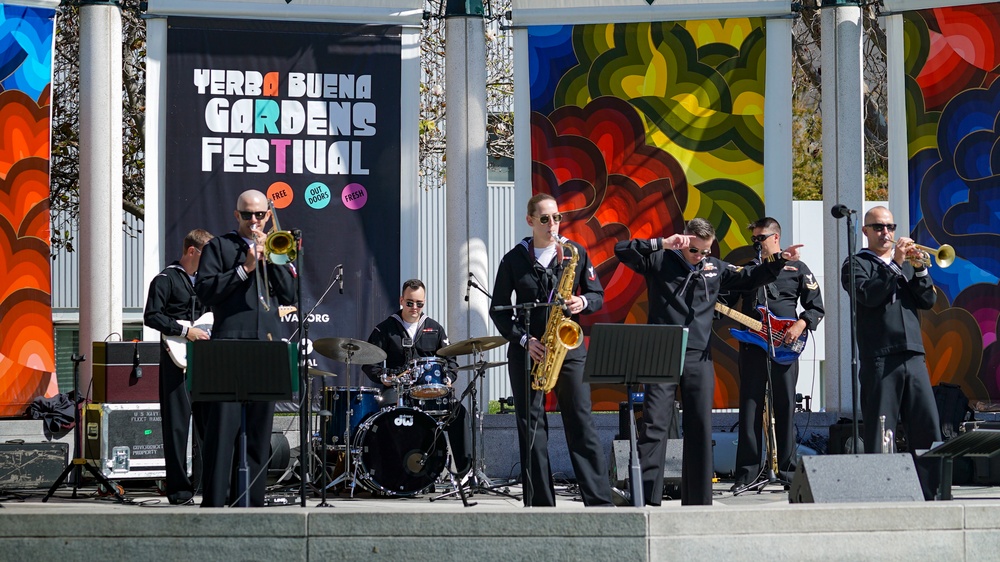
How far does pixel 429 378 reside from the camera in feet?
31.1

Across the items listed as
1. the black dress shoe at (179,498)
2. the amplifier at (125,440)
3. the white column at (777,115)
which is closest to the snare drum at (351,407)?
the amplifier at (125,440)

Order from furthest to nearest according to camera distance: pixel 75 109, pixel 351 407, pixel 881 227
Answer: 1. pixel 75 109
2. pixel 351 407
3. pixel 881 227

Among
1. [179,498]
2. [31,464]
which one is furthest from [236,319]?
[31,464]

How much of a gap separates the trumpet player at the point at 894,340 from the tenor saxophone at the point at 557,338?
1.76 m

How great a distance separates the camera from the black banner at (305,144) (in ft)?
35.6

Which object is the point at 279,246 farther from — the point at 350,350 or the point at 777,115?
the point at 777,115

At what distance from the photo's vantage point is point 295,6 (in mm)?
11031

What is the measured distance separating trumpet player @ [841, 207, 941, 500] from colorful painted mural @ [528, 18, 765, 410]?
3082 millimetres

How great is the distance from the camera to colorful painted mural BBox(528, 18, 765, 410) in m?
11.2

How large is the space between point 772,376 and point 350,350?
3.18 meters

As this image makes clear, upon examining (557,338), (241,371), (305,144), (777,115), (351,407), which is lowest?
(351,407)

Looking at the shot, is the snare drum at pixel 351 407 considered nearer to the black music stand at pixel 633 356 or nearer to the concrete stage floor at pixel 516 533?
the black music stand at pixel 633 356

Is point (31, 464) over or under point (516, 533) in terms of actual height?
under

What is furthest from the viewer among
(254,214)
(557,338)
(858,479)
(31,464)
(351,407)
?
(31,464)
